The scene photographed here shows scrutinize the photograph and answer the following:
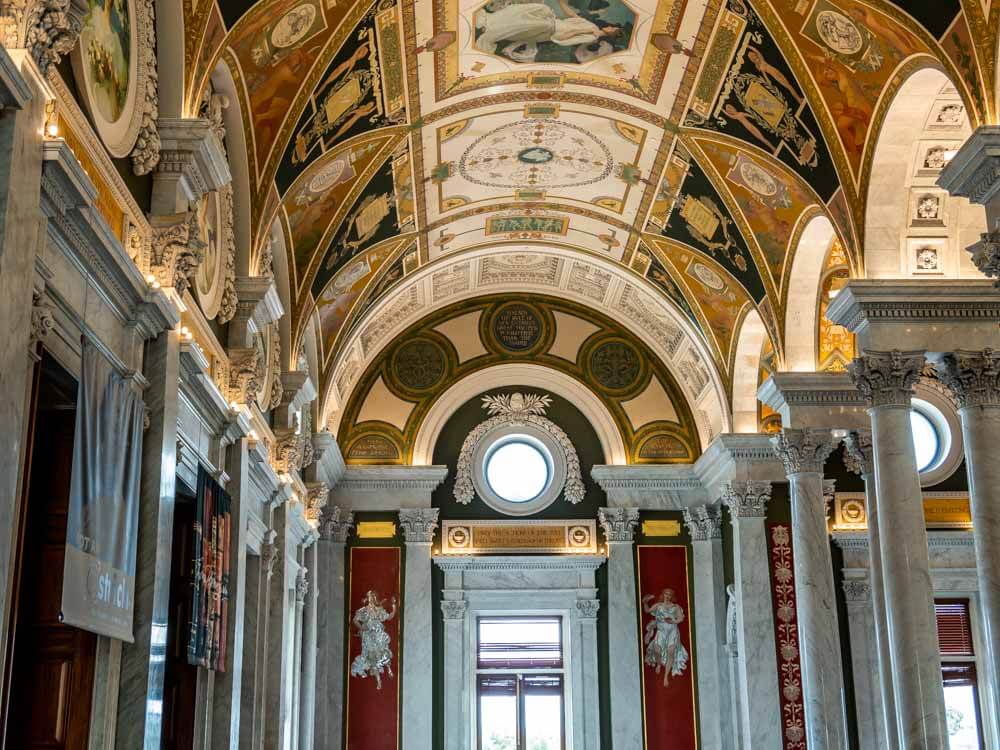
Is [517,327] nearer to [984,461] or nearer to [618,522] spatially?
[618,522]

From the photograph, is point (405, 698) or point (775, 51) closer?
point (775, 51)

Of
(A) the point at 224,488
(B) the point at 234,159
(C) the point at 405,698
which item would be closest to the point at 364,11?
(B) the point at 234,159

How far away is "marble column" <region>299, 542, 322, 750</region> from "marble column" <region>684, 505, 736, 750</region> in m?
7.23

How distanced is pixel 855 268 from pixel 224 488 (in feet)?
25.5

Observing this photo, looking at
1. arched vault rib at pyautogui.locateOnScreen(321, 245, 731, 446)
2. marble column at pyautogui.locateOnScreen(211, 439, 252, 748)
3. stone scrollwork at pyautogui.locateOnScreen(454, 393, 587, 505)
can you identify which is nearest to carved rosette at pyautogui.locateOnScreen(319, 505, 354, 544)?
arched vault rib at pyautogui.locateOnScreen(321, 245, 731, 446)

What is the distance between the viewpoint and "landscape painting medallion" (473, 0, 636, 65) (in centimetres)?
1501

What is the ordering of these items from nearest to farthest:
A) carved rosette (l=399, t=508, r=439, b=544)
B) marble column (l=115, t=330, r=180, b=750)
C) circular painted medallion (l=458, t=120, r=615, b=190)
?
marble column (l=115, t=330, r=180, b=750), circular painted medallion (l=458, t=120, r=615, b=190), carved rosette (l=399, t=508, r=439, b=544)

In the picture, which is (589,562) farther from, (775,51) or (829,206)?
(775,51)

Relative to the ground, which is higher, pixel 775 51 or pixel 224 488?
pixel 775 51

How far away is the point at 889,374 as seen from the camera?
13.4m

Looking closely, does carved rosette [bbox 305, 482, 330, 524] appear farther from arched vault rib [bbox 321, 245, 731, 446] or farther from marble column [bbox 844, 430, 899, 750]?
marble column [bbox 844, 430, 899, 750]

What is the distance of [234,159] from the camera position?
14336 mm

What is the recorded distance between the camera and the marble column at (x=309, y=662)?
68.4 feet

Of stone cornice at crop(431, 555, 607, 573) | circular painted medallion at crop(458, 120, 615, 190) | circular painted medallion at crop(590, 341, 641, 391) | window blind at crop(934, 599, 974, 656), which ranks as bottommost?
window blind at crop(934, 599, 974, 656)
